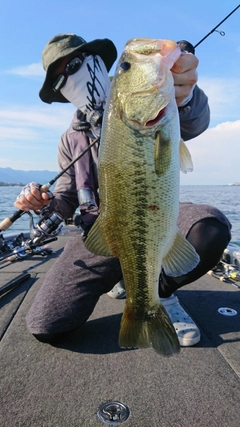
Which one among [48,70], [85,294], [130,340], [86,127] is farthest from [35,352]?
[48,70]

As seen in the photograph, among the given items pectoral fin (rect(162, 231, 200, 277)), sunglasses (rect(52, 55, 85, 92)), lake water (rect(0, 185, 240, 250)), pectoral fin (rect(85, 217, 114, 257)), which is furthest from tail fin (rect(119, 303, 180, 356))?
lake water (rect(0, 185, 240, 250))

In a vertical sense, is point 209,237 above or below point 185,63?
below

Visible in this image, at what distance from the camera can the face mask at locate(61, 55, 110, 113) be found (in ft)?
10.6

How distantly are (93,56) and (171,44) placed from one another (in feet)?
5.76

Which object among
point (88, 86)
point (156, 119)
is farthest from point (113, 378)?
point (88, 86)

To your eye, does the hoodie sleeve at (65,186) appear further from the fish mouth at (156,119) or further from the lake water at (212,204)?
the lake water at (212,204)

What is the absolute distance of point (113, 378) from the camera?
91.4 inches

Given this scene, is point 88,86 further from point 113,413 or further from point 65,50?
point 113,413

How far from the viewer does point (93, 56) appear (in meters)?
3.33

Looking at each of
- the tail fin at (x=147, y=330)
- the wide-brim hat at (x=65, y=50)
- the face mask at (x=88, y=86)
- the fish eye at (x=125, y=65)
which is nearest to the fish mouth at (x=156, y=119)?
the fish eye at (x=125, y=65)

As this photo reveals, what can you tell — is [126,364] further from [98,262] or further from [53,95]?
[53,95]

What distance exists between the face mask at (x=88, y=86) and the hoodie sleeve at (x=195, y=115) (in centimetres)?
90

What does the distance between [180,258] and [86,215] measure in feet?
4.85

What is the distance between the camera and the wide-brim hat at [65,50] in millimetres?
3158
